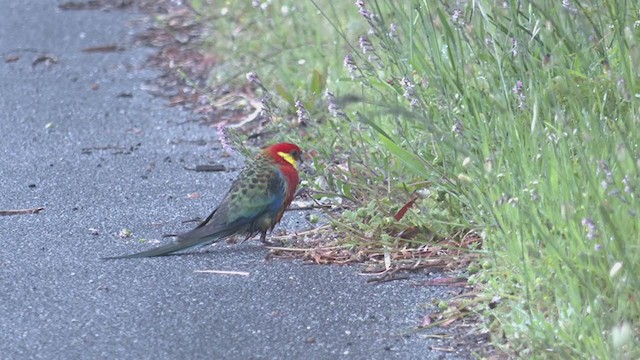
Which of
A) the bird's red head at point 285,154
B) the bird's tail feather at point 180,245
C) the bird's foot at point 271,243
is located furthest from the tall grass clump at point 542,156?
the bird's tail feather at point 180,245

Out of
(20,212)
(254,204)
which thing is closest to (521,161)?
(254,204)

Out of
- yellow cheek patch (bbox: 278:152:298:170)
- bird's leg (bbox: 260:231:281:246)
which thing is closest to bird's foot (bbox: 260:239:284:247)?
bird's leg (bbox: 260:231:281:246)

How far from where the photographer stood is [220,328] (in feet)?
12.5

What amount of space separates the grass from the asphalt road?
32 centimetres

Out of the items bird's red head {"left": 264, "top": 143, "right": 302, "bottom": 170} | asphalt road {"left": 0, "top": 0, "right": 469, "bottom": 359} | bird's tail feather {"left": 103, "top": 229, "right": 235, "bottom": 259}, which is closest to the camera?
asphalt road {"left": 0, "top": 0, "right": 469, "bottom": 359}

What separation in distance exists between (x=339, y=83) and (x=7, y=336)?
120 inches

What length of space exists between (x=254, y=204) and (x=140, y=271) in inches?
21.4

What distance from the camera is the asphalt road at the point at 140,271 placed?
3.71 m

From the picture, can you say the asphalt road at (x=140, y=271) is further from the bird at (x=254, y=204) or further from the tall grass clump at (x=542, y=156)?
the tall grass clump at (x=542, y=156)

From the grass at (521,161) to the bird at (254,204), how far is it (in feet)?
0.50

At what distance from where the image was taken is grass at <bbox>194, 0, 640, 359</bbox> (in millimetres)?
3283

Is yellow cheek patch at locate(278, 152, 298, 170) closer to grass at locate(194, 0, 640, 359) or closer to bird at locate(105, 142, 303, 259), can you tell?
bird at locate(105, 142, 303, 259)

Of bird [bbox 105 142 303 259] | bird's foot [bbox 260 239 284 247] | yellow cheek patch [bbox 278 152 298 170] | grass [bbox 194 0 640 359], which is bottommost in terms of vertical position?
bird's foot [bbox 260 239 284 247]

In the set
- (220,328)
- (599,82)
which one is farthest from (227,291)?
(599,82)
